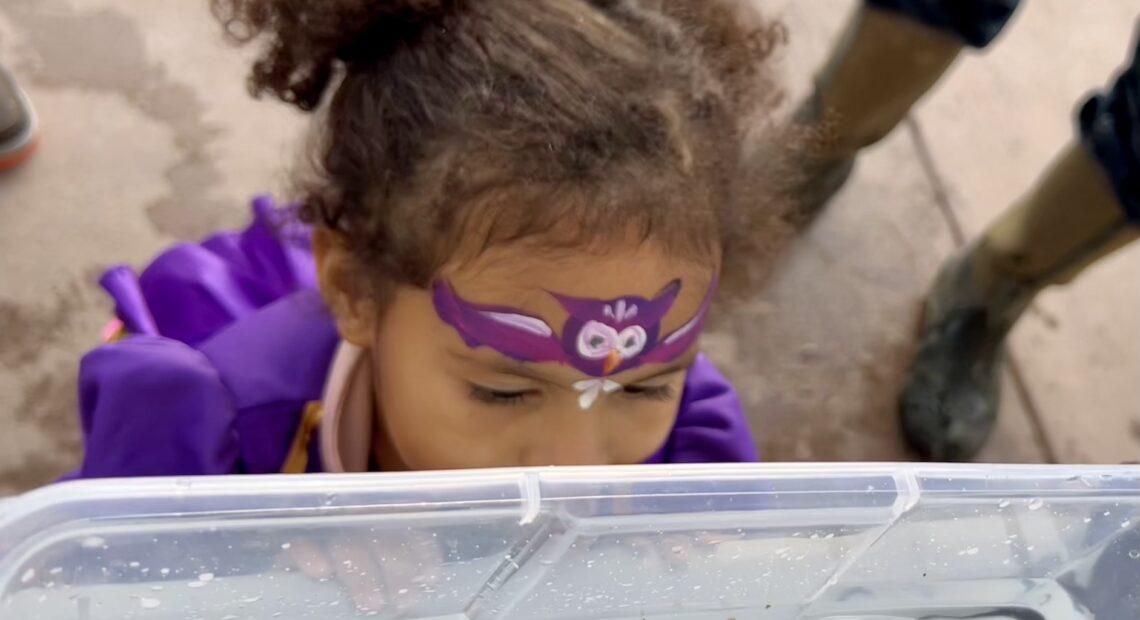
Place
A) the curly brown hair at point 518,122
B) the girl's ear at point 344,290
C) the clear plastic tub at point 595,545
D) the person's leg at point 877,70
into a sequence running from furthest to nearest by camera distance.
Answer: the person's leg at point 877,70 → the girl's ear at point 344,290 → the curly brown hair at point 518,122 → the clear plastic tub at point 595,545

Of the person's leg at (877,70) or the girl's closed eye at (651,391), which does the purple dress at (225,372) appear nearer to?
the girl's closed eye at (651,391)

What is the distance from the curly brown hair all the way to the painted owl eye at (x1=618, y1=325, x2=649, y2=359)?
53mm

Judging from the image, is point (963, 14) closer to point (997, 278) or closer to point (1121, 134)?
point (1121, 134)

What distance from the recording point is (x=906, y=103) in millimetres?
1122

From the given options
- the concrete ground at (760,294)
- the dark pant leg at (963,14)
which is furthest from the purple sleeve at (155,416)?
the dark pant leg at (963,14)

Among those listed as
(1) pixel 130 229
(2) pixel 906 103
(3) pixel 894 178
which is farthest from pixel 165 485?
(3) pixel 894 178

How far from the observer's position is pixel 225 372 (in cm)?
80

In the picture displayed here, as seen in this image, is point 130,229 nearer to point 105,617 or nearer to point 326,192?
point 326,192

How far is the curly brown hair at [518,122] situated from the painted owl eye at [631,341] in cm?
5

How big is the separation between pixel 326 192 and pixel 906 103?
65cm

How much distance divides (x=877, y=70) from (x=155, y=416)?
0.73 meters

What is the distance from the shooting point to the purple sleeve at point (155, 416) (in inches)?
29.6

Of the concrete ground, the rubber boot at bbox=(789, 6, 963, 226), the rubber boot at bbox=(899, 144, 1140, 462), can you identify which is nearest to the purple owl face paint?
the rubber boot at bbox=(789, 6, 963, 226)

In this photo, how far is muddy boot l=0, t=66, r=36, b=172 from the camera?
1.07 metres
